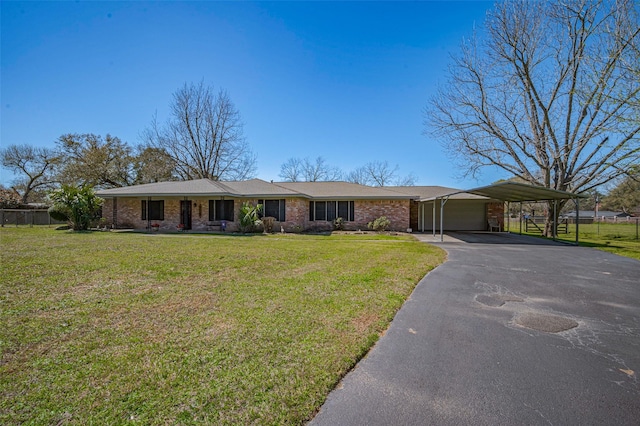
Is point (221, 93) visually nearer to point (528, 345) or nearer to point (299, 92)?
point (299, 92)

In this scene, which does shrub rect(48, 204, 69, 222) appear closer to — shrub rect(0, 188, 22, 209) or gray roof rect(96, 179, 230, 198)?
gray roof rect(96, 179, 230, 198)

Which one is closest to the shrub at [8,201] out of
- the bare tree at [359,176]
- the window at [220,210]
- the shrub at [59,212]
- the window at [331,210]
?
the shrub at [59,212]

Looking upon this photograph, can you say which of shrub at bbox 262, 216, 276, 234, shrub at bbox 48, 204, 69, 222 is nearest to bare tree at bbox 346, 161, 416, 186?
shrub at bbox 262, 216, 276, 234

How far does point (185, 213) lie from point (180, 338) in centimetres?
1642

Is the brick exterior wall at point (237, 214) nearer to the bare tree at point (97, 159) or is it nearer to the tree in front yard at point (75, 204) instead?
the tree in front yard at point (75, 204)

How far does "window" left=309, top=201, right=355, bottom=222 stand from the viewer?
18359 mm

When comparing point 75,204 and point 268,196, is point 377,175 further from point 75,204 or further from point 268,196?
point 75,204

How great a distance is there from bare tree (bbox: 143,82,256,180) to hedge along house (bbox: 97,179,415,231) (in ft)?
41.0

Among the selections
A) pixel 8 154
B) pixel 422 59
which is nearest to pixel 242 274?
pixel 422 59

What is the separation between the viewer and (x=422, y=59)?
1421 centimetres

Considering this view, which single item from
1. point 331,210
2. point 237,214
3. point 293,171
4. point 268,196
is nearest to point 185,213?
point 237,214

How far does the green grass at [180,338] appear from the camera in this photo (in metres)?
2.09

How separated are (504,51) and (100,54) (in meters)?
20.6

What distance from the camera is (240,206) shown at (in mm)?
17344
